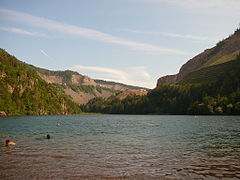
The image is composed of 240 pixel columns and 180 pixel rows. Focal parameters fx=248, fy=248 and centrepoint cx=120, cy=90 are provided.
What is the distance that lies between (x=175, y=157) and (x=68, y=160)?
14.1 m

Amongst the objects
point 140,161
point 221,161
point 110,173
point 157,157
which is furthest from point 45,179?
point 221,161

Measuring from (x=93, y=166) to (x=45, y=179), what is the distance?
21.5 ft

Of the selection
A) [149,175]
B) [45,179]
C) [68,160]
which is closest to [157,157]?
[149,175]

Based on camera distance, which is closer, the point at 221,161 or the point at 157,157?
the point at 221,161

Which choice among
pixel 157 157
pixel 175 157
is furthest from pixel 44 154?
pixel 175 157

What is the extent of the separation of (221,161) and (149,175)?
38.5 ft

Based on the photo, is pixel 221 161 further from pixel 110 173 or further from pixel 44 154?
pixel 44 154

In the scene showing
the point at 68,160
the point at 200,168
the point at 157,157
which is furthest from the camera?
the point at 157,157

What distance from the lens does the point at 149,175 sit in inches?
962

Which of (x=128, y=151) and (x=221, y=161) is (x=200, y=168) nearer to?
(x=221, y=161)

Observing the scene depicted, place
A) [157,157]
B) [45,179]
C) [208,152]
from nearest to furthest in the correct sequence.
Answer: [45,179] → [157,157] → [208,152]

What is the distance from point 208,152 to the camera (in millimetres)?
37531

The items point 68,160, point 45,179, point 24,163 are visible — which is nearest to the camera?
point 45,179

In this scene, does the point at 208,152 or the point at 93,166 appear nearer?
the point at 93,166
